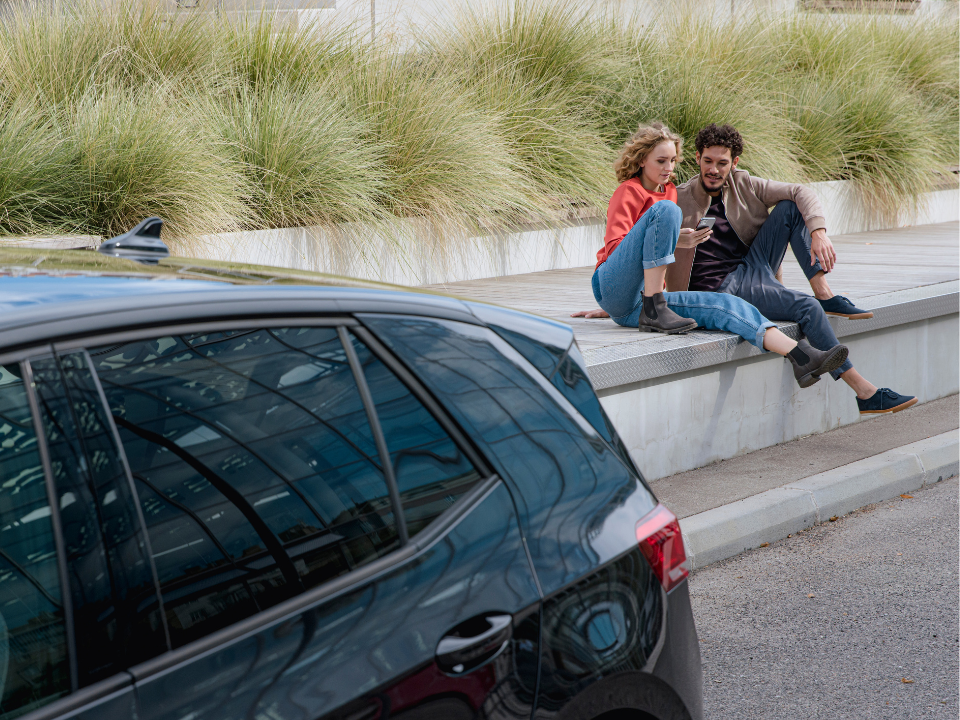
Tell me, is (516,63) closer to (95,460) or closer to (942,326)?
(942,326)

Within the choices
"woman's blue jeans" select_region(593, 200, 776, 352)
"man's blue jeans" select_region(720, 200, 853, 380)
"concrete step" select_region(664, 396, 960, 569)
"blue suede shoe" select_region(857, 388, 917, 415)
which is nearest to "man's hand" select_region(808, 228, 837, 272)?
"man's blue jeans" select_region(720, 200, 853, 380)

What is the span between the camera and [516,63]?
393 inches

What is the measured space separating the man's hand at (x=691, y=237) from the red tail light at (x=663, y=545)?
388 centimetres

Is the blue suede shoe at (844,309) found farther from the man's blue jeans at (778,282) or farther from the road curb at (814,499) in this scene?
the road curb at (814,499)

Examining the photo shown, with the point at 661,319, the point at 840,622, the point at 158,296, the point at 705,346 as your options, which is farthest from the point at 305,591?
the point at 661,319

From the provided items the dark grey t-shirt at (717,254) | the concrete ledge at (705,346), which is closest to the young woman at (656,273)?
the concrete ledge at (705,346)

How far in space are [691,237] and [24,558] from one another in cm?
481

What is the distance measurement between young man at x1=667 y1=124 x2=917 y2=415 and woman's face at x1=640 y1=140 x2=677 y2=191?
27 cm

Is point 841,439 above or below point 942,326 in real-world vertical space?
below

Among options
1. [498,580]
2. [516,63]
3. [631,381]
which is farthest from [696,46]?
[498,580]

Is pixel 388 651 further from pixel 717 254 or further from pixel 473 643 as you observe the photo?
pixel 717 254

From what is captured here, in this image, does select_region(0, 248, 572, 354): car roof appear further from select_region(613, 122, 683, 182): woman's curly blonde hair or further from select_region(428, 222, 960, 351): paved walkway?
select_region(613, 122, 683, 182): woman's curly blonde hair

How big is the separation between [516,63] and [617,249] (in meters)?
4.85

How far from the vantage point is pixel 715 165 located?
591 cm
